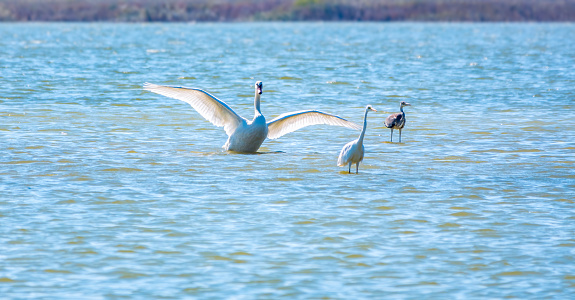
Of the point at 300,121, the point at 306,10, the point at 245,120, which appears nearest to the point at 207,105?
the point at 245,120

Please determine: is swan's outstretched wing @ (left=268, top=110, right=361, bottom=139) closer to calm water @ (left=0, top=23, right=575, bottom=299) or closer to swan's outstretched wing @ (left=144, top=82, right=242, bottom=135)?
calm water @ (left=0, top=23, right=575, bottom=299)

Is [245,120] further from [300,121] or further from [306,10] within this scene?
[306,10]

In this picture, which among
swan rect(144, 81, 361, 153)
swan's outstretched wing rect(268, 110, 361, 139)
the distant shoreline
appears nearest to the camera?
swan rect(144, 81, 361, 153)

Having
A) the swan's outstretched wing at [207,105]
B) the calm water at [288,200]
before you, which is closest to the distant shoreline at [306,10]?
the calm water at [288,200]

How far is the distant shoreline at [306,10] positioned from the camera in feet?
245

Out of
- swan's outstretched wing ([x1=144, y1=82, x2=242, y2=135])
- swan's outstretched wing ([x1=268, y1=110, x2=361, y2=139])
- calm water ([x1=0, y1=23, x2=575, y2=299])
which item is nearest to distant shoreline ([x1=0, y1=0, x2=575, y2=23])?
calm water ([x1=0, y1=23, x2=575, y2=299])

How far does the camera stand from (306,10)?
7800 cm

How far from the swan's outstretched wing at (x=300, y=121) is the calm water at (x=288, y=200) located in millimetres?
431

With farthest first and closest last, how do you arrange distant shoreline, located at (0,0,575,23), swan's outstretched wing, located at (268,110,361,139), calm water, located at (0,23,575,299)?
distant shoreline, located at (0,0,575,23) → swan's outstretched wing, located at (268,110,361,139) → calm water, located at (0,23,575,299)

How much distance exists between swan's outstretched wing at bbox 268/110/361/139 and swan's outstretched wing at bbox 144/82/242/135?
2.09 ft

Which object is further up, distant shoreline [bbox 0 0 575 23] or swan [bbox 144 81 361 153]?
distant shoreline [bbox 0 0 575 23]

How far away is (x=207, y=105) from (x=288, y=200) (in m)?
4.54

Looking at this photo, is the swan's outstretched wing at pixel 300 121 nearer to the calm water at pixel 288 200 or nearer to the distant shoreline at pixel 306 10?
the calm water at pixel 288 200

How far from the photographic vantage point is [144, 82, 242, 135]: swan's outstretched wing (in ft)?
49.9
